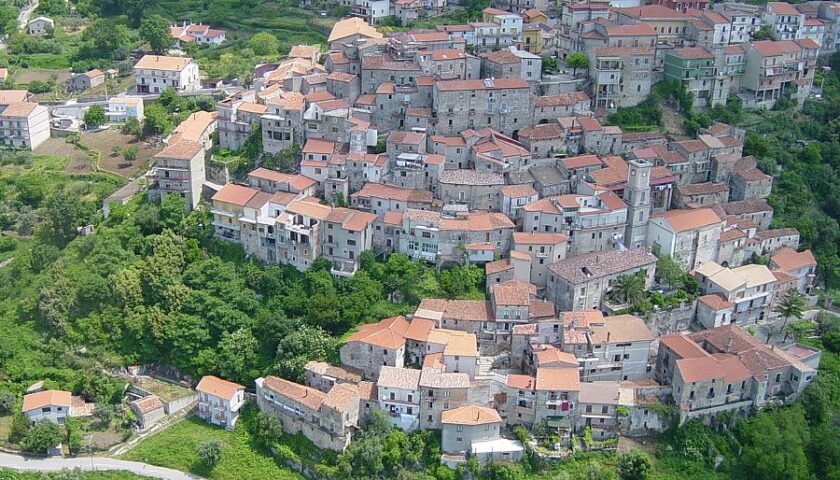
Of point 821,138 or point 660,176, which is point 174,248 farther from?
point 821,138

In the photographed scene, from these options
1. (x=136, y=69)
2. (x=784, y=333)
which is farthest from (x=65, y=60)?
(x=784, y=333)

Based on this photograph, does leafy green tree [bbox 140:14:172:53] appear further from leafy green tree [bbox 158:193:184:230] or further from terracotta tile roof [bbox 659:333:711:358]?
terracotta tile roof [bbox 659:333:711:358]

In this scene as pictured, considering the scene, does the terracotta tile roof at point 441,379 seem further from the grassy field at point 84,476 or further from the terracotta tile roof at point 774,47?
the terracotta tile roof at point 774,47

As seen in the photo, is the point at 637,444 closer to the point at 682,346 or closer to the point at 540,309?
the point at 682,346

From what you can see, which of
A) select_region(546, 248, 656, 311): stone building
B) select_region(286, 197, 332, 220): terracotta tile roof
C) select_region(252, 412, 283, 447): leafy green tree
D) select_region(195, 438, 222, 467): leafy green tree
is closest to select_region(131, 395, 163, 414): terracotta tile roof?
select_region(195, 438, 222, 467): leafy green tree

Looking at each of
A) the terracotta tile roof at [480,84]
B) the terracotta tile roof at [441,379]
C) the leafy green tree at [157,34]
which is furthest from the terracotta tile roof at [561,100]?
the leafy green tree at [157,34]

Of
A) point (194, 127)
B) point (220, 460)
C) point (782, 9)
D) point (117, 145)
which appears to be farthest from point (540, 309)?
point (782, 9)
